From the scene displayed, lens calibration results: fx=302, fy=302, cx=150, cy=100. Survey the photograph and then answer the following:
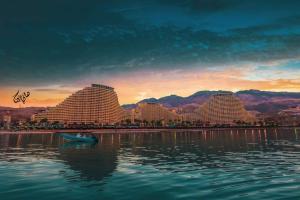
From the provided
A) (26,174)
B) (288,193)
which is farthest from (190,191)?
(26,174)

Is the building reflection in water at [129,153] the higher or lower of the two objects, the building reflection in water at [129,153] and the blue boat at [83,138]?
the lower

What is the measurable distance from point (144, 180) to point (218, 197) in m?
8.60

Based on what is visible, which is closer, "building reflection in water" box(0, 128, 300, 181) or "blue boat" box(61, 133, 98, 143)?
"building reflection in water" box(0, 128, 300, 181)

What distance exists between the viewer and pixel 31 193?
23234 millimetres

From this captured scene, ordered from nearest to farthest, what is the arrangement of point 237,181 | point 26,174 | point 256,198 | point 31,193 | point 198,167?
point 256,198 → point 31,193 → point 237,181 → point 26,174 → point 198,167

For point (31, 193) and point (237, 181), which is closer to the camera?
point (31, 193)

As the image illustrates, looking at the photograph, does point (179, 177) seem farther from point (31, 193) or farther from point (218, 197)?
point (31, 193)

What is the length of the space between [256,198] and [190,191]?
484 cm

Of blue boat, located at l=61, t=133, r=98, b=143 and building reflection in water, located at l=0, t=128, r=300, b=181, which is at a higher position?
blue boat, located at l=61, t=133, r=98, b=143

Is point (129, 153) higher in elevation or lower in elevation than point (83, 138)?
lower

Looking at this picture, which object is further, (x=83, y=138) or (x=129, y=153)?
(x=83, y=138)

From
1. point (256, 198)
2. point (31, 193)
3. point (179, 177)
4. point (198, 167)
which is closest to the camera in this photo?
point (256, 198)

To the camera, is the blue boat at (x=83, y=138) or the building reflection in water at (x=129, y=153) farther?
the blue boat at (x=83, y=138)

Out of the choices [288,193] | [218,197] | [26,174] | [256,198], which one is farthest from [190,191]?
[26,174]
